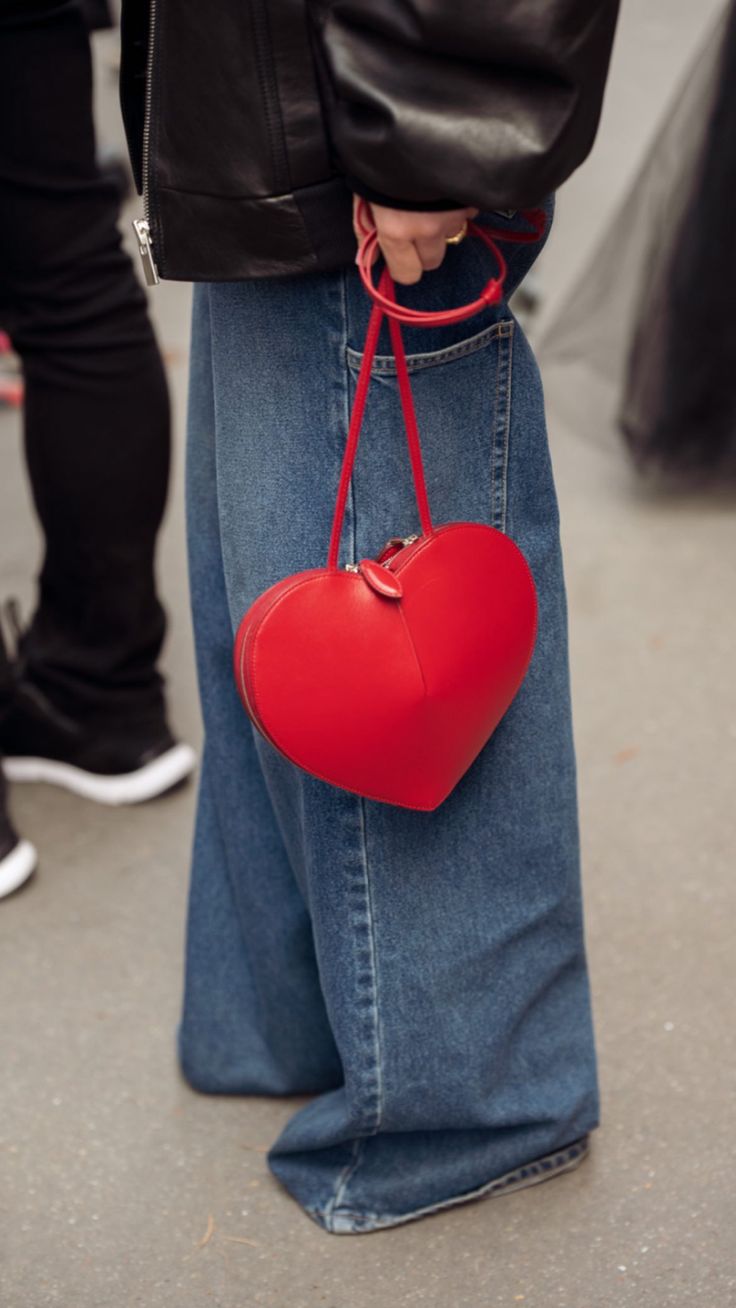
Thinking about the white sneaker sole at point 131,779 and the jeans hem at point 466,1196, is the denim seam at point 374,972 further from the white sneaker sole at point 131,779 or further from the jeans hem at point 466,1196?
the white sneaker sole at point 131,779

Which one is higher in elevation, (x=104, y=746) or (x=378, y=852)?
(x=378, y=852)

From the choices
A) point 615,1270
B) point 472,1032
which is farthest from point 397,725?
point 615,1270

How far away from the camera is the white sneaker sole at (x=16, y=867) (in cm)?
164

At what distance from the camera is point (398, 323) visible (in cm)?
89

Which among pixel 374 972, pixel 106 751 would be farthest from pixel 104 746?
→ pixel 374 972

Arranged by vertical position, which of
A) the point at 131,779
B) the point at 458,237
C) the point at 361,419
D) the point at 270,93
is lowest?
the point at 131,779

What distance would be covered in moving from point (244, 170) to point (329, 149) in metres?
0.05

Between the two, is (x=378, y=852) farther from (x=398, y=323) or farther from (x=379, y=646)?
(x=398, y=323)

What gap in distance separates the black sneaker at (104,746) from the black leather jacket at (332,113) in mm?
966

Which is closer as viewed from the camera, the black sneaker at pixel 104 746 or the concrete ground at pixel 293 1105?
the concrete ground at pixel 293 1105

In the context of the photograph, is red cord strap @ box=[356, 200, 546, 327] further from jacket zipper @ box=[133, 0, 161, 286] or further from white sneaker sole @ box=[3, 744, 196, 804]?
white sneaker sole @ box=[3, 744, 196, 804]

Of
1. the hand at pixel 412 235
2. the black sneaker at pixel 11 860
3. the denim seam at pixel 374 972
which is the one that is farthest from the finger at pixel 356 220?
the black sneaker at pixel 11 860

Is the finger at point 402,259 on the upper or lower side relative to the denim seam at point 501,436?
upper

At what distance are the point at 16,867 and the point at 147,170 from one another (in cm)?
99
